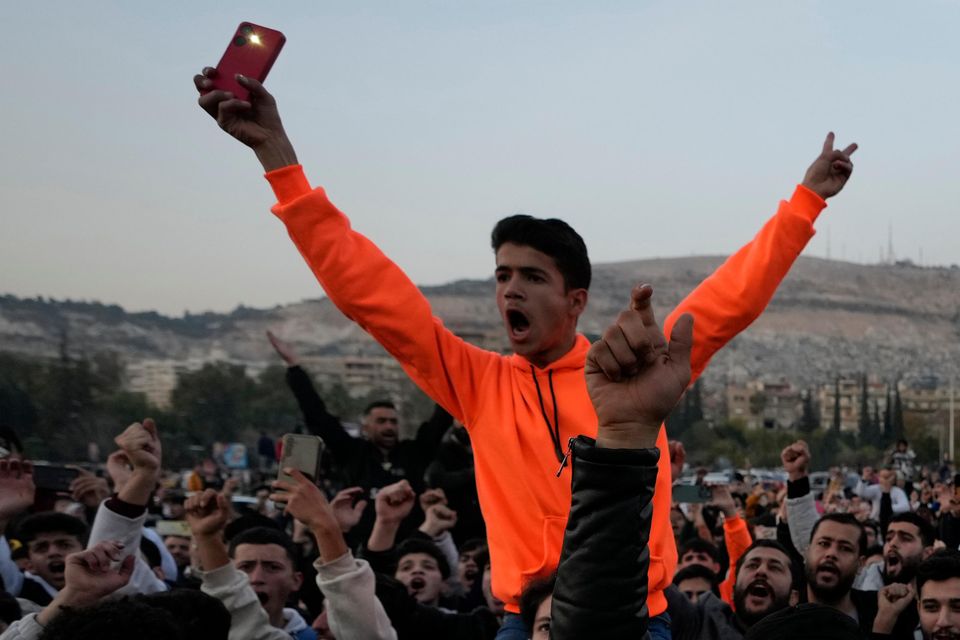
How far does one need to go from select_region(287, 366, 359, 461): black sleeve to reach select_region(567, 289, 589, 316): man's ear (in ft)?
15.8

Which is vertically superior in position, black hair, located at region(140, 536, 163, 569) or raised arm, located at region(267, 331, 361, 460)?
raised arm, located at region(267, 331, 361, 460)

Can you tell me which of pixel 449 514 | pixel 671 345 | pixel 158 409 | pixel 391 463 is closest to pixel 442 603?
pixel 449 514

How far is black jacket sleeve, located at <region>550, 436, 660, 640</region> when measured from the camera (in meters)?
1.90

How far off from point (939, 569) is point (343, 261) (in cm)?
299

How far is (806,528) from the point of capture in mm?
7281

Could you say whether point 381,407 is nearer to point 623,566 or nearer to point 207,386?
point 623,566

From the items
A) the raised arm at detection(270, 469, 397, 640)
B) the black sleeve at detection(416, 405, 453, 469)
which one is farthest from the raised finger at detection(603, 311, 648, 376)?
the black sleeve at detection(416, 405, 453, 469)

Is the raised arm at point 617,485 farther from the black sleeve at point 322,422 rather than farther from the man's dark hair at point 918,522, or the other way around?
the black sleeve at point 322,422

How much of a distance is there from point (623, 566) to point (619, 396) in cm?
25

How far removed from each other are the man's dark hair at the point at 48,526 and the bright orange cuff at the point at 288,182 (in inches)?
136

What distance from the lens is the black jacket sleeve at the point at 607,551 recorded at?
190 centimetres

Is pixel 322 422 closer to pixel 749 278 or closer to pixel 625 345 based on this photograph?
pixel 749 278

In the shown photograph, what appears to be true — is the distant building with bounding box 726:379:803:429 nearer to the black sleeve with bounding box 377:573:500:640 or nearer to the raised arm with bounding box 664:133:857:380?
the black sleeve with bounding box 377:573:500:640

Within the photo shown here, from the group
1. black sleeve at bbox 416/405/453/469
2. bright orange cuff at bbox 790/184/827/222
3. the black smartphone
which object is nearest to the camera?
bright orange cuff at bbox 790/184/827/222
